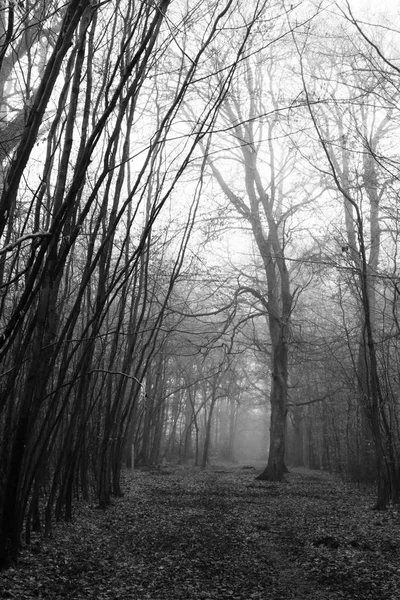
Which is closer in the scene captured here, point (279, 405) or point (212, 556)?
point (212, 556)

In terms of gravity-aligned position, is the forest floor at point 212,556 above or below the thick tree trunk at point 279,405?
below

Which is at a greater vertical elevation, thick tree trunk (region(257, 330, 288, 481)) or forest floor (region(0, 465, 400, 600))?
thick tree trunk (region(257, 330, 288, 481))

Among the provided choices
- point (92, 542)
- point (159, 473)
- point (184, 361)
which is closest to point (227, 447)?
point (184, 361)

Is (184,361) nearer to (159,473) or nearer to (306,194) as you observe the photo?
(159,473)

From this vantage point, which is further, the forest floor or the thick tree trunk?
the thick tree trunk

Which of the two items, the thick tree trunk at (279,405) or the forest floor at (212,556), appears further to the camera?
the thick tree trunk at (279,405)

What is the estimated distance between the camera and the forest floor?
344 centimetres

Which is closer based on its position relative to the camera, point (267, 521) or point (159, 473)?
point (267, 521)

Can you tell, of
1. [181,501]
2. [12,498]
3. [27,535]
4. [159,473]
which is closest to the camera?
[12,498]

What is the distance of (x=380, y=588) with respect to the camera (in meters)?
3.54

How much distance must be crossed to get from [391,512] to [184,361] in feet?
51.5

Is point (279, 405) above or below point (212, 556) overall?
above

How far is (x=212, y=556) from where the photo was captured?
14.9 ft

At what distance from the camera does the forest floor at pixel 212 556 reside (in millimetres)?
3438
